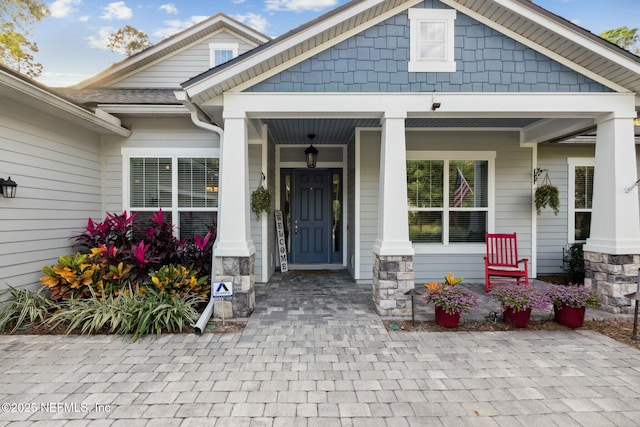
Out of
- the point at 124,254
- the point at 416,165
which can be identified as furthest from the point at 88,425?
the point at 416,165

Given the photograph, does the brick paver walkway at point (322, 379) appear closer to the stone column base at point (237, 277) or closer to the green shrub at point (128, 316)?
the green shrub at point (128, 316)

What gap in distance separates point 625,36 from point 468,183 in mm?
12406

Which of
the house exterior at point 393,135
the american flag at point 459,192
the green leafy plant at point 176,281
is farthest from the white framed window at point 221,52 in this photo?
the american flag at point 459,192

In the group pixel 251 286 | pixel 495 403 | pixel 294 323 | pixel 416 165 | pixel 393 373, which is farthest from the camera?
pixel 416 165

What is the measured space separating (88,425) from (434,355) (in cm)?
282

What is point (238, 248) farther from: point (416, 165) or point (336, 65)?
point (416, 165)

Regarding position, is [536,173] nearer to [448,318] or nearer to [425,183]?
[425,183]

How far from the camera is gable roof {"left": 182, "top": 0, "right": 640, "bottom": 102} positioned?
12.2 feet

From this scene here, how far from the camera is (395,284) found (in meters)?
3.96

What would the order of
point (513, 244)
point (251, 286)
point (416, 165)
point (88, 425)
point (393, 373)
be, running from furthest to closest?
point (416, 165) → point (513, 244) → point (251, 286) → point (393, 373) → point (88, 425)

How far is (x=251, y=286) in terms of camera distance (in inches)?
162

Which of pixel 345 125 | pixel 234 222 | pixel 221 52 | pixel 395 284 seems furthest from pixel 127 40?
pixel 395 284

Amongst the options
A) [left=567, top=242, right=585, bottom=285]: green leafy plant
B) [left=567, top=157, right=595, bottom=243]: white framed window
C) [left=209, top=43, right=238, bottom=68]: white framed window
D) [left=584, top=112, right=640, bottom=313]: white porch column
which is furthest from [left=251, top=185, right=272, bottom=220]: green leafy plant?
[left=567, top=157, right=595, bottom=243]: white framed window

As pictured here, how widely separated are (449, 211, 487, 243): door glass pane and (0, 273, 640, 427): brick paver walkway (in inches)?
94.5
